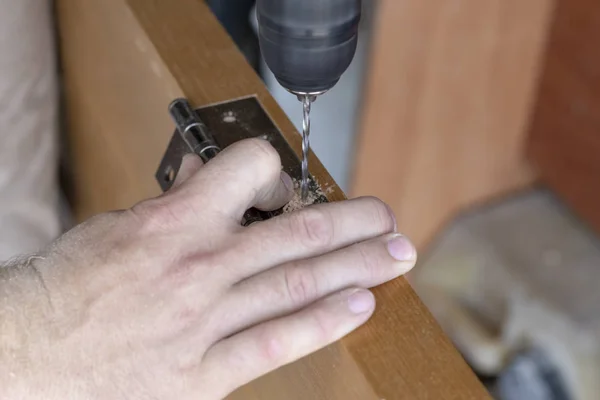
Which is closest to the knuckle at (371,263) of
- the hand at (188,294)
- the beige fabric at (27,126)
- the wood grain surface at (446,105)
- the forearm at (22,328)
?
the hand at (188,294)

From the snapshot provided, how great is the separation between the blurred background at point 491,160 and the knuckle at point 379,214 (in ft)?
1.49

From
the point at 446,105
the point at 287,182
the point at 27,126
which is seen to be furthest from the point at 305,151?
the point at 446,105

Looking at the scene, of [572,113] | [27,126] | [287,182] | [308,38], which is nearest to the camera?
[308,38]

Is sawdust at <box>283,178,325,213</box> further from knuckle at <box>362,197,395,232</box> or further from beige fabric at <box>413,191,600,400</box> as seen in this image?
beige fabric at <box>413,191,600,400</box>

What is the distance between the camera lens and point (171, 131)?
0.51 m

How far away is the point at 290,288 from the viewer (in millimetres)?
354

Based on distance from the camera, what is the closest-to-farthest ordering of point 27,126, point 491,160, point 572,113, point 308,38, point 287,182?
point 308,38, point 287,182, point 27,126, point 572,113, point 491,160

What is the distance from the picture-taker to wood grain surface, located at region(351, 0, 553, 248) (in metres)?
0.99

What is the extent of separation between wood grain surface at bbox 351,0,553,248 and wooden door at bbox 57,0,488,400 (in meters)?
0.43

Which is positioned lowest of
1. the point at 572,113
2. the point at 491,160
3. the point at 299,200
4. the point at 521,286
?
the point at 521,286

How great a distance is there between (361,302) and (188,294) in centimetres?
9

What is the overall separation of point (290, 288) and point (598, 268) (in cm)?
94

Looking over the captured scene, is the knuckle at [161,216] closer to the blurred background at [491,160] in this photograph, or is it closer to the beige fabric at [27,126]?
the beige fabric at [27,126]

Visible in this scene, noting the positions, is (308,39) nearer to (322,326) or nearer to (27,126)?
(322,326)
